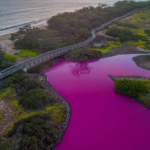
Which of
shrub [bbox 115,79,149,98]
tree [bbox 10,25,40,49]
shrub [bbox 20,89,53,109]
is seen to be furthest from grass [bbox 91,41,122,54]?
shrub [bbox 20,89,53,109]

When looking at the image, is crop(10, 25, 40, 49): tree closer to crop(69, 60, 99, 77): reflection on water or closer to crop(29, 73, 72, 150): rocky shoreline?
crop(69, 60, 99, 77): reflection on water

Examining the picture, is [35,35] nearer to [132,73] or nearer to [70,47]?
[70,47]

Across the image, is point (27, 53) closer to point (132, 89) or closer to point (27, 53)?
point (27, 53)

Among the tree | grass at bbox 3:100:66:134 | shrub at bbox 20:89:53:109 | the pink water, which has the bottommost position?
the pink water

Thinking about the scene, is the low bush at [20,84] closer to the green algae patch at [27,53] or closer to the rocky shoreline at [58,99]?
the rocky shoreline at [58,99]

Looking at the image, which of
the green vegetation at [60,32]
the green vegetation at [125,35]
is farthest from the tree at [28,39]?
the green vegetation at [125,35]

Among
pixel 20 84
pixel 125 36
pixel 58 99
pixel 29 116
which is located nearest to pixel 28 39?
pixel 20 84
